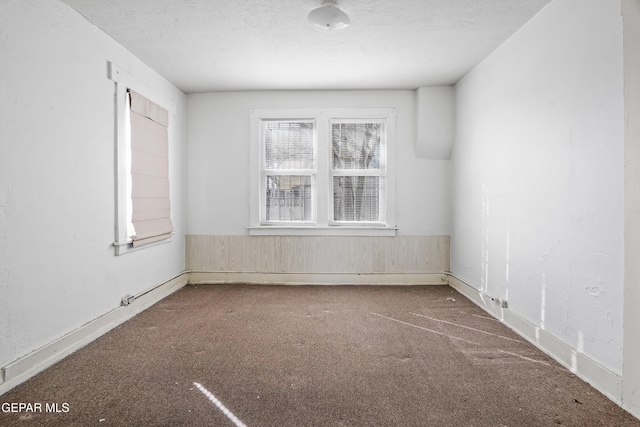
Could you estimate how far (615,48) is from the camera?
1968 mm

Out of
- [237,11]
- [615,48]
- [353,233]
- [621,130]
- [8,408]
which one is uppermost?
[237,11]

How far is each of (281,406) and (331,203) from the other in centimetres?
306

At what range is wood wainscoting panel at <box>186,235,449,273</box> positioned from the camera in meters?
4.61

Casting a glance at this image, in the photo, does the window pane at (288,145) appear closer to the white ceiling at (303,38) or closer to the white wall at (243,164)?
the white wall at (243,164)

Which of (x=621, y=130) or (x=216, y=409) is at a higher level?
(x=621, y=130)

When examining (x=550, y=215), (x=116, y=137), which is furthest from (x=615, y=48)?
(x=116, y=137)

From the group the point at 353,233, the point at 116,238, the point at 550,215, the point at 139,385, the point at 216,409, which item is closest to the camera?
the point at 216,409

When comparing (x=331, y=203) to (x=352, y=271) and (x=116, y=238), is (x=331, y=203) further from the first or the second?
(x=116, y=238)

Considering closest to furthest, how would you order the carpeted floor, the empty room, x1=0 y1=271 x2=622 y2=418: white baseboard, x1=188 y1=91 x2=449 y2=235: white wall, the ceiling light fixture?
the carpeted floor → the empty room → x1=0 y1=271 x2=622 y2=418: white baseboard → the ceiling light fixture → x1=188 y1=91 x2=449 y2=235: white wall

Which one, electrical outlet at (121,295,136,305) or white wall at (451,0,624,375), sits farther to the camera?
electrical outlet at (121,295,136,305)

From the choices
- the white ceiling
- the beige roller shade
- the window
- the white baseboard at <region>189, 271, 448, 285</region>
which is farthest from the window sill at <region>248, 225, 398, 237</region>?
the white ceiling

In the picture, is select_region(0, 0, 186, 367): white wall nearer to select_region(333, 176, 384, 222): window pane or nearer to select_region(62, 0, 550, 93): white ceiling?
select_region(62, 0, 550, 93): white ceiling

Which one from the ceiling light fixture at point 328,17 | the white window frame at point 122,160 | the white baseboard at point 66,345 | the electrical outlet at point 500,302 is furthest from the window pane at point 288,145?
the electrical outlet at point 500,302

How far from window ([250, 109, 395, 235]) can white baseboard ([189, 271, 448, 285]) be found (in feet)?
1.92
